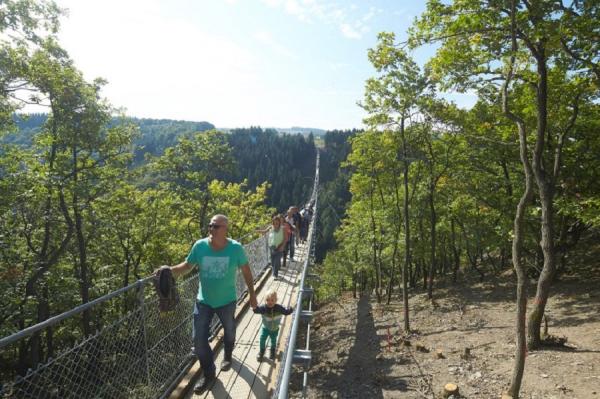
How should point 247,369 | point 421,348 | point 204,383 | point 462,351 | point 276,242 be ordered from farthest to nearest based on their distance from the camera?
point 276,242
point 421,348
point 462,351
point 247,369
point 204,383

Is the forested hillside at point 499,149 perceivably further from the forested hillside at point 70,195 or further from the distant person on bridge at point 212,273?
the forested hillside at point 70,195

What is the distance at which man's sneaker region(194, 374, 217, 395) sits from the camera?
12.5 feet

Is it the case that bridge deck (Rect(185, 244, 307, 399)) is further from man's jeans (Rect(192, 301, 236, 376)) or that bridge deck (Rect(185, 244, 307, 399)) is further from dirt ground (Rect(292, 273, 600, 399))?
dirt ground (Rect(292, 273, 600, 399))

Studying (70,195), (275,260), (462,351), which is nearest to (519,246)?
(462,351)

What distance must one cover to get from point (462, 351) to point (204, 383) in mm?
6538

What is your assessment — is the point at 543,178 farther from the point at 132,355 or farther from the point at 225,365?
the point at 132,355

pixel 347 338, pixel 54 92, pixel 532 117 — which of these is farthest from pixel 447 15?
pixel 54 92

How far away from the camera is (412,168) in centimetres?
1391

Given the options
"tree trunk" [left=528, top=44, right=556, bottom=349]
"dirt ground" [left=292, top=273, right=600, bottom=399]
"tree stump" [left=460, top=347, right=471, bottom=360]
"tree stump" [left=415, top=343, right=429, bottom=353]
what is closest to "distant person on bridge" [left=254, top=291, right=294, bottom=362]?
"tree trunk" [left=528, top=44, right=556, bottom=349]

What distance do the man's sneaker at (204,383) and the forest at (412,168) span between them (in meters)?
3.63

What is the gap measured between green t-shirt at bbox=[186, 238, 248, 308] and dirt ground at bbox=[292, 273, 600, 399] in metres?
4.91

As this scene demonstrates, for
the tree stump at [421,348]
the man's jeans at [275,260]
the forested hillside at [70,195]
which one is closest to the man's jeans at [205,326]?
the forested hillside at [70,195]

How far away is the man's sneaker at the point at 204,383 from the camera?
3.80m

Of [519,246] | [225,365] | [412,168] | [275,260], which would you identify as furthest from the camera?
[412,168]
